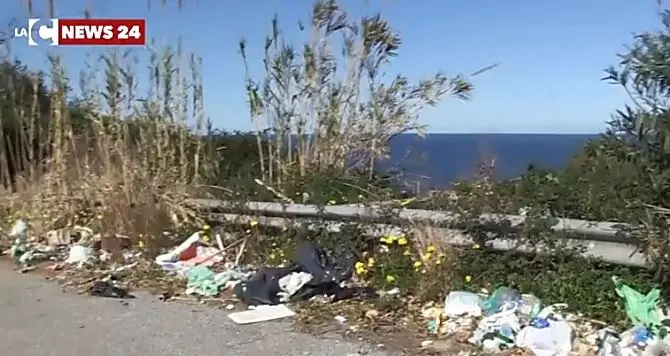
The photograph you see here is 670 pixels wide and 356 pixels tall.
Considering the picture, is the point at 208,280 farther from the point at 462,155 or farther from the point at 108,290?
the point at 462,155

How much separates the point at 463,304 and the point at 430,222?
1140 mm

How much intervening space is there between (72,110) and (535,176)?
6063 mm

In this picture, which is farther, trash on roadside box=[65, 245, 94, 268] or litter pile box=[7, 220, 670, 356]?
trash on roadside box=[65, 245, 94, 268]

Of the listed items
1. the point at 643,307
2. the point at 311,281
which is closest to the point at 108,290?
the point at 311,281

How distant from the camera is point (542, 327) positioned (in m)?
4.79

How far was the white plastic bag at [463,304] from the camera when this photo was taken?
545 centimetres

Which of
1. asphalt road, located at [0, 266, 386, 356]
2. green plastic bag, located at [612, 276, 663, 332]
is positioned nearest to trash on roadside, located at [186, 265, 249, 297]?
asphalt road, located at [0, 266, 386, 356]

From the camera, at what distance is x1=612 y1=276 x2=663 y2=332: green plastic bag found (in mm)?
4781

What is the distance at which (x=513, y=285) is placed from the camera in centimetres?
571

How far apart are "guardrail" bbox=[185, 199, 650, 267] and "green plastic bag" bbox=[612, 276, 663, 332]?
0.24 metres

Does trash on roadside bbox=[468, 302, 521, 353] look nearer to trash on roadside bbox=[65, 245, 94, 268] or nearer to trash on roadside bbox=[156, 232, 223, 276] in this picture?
trash on roadside bbox=[156, 232, 223, 276]

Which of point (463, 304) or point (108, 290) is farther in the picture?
point (108, 290)

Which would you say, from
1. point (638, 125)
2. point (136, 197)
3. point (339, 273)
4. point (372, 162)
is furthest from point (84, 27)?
point (638, 125)

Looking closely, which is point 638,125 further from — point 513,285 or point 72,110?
point 72,110
